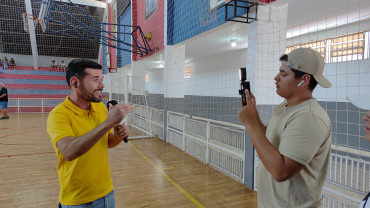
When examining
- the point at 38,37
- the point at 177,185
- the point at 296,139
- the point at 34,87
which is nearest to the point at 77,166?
the point at 296,139

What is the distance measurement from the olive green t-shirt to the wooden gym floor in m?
2.36

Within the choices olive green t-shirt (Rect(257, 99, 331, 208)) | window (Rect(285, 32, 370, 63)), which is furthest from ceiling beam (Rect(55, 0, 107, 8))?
olive green t-shirt (Rect(257, 99, 331, 208))

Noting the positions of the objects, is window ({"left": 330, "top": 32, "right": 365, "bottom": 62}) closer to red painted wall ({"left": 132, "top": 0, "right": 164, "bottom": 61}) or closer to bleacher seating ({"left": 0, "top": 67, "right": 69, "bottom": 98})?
red painted wall ({"left": 132, "top": 0, "right": 164, "bottom": 61})

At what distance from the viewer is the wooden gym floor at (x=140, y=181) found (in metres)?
3.46

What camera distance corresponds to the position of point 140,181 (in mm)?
4207

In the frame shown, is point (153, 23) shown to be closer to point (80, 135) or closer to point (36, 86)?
point (80, 135)

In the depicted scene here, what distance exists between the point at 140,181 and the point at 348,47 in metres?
5.66

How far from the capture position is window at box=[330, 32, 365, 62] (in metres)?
5.62

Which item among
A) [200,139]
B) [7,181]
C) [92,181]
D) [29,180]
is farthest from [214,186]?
[7,181]

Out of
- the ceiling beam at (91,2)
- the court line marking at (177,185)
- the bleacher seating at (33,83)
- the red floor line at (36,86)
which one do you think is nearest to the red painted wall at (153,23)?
the court line marking at (177,185)

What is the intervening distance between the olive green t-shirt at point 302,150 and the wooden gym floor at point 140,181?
2360mm

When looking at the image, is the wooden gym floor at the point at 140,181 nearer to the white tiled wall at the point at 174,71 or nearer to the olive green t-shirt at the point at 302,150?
the white tiled wall at the point at 174,71

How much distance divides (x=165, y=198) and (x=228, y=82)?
9328 millimetres

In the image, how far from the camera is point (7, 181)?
13.6 ft
